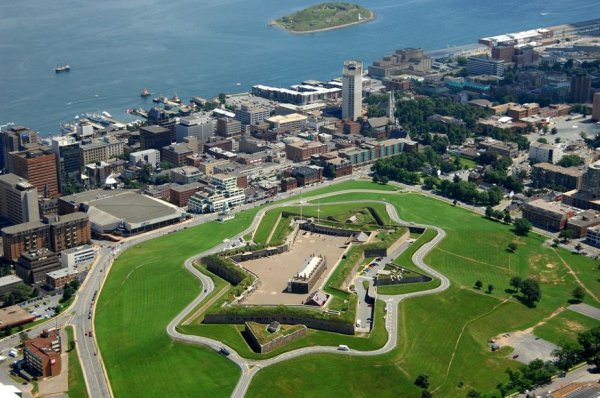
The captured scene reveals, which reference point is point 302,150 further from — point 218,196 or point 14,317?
point 14,317

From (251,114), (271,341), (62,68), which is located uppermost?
(62,68)

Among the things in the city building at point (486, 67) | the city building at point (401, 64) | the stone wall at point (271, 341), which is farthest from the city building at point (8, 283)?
the city building at point (486, 67)

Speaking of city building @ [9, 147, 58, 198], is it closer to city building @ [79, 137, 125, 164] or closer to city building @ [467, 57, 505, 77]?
city building @ [79, 137, 125, 164]

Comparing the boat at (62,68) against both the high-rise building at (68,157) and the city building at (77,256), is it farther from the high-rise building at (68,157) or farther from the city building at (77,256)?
the city building at (77,256)

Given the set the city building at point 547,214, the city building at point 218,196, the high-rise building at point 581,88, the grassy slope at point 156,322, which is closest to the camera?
the grassy slope at point 156,322

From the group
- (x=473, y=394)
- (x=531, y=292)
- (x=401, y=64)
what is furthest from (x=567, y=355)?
(x=401, y=64)

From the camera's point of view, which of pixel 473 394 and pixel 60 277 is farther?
pixel 60 277

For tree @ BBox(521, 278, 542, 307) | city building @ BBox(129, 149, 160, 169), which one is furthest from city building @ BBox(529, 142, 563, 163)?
city building @ BBox(129, 149, 160, 169)
